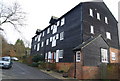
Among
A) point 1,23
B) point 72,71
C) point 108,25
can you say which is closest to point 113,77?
point 72,71

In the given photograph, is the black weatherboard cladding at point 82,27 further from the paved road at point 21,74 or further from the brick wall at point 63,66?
the paved road at point 21,74

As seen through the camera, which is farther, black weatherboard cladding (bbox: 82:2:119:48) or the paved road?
black weatherboard cladding (bbox: 82:2:119:48)

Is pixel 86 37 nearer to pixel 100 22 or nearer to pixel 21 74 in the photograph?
pixel 100 22

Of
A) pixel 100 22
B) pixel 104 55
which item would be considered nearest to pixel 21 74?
pixel 104 55

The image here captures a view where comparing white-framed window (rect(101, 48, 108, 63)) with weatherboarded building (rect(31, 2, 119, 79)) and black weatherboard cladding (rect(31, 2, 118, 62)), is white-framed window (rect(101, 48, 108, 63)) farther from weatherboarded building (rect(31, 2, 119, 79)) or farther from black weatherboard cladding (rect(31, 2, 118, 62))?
black weatherboard cladding (rect(31, 2, 118, 62))

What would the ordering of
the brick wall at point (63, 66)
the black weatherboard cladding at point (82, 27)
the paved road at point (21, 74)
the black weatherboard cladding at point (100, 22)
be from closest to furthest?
the paved road at point (21, 74) < the black weatherboard cladding at point (82, 27) < the brick wall at point (63, 66) < the black weatherboard cladding at point (100, 22)

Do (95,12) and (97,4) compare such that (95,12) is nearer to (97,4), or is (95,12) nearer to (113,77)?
(97,4)

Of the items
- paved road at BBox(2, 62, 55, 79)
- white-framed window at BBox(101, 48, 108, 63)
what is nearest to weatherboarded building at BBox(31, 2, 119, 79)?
white-framed window at BBox(101, 48, 108, 63)

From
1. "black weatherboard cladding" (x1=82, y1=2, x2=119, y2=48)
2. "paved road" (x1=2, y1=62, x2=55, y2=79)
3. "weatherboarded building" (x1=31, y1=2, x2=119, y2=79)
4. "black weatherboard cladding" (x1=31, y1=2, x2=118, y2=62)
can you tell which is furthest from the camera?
"black weatherboard cladding" (x1=82, y1=2, x2=119, y2=48)

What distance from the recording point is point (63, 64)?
2298 cm

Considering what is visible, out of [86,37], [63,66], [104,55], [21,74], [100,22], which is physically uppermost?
[100,22]

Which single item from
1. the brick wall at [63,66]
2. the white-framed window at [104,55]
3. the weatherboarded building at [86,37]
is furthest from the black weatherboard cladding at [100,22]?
the brick wall at [63,66]

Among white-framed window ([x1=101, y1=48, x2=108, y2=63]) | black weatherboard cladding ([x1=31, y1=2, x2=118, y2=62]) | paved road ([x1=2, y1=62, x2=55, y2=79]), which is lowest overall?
paved road ([x1=2, y1=62, x2=55, y2=79])

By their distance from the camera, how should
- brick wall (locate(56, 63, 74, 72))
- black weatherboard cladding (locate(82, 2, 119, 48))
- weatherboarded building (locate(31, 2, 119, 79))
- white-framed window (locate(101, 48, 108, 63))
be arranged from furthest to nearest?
black weatherboard cladding (locate(82, 2, 119, 48)) → brick wall (locate(56, 63, 74, 72)) → white-framed window (locate(101, 48, 108, 63)) → weatherboarded building (locate(31, 2, 119, 79))
